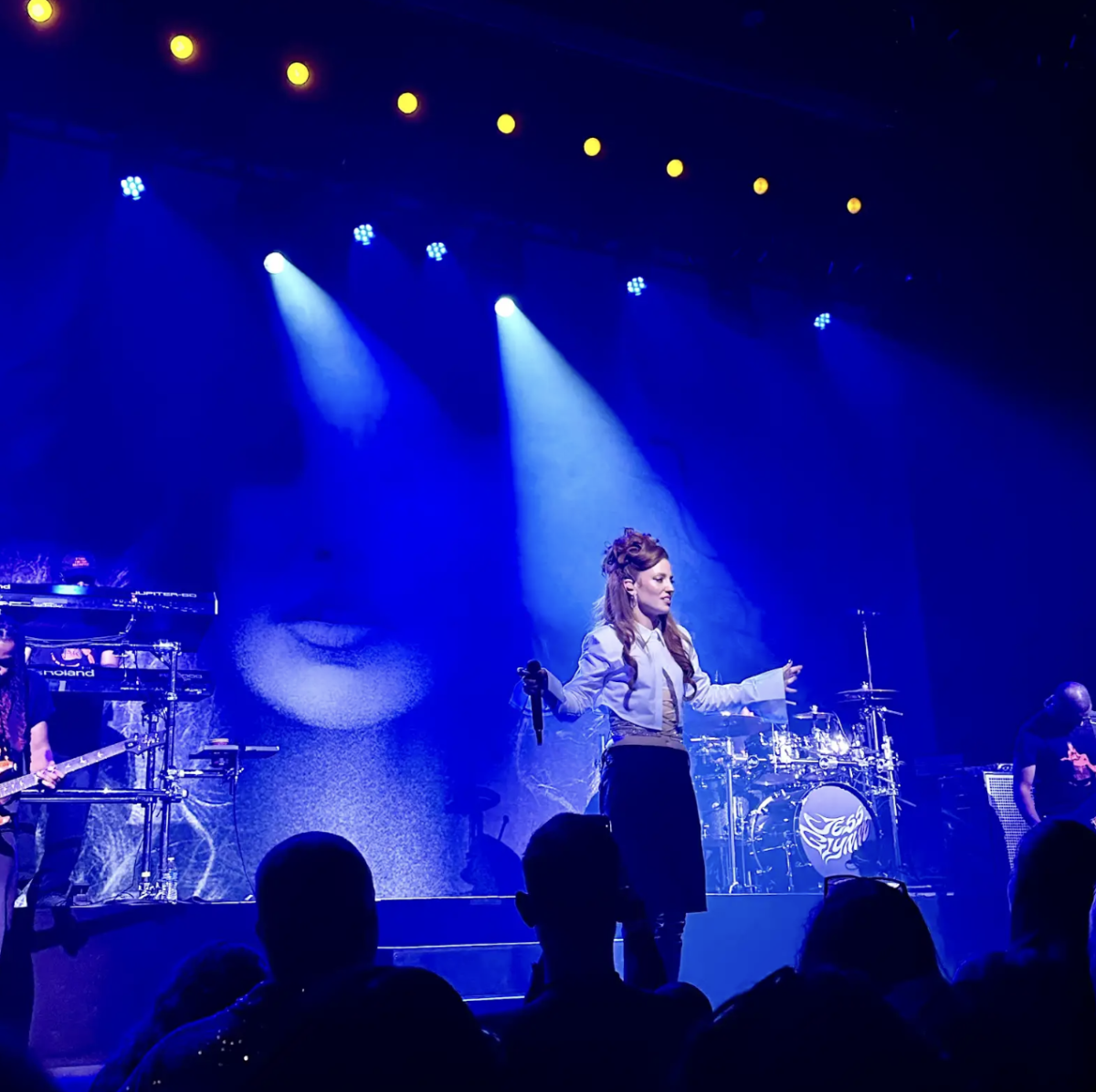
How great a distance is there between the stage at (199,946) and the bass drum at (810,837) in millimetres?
2018

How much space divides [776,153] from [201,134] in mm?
3811

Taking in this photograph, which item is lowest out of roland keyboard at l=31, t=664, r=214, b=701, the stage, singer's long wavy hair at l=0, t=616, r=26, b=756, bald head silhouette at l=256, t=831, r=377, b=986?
the stage

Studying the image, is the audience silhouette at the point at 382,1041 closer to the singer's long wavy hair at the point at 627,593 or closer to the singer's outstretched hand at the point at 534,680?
the singer's outstretched hand at the point at 534,680

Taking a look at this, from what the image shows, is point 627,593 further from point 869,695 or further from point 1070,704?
point 869,695

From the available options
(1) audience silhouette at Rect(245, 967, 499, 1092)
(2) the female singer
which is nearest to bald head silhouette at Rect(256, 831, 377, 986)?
(1) audience silhouette at Rect(245, 967, 499, 1092)

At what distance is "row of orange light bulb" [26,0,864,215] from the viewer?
6.58m

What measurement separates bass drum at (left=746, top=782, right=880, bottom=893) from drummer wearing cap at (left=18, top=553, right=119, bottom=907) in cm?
472

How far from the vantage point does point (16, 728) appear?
6.21 metres

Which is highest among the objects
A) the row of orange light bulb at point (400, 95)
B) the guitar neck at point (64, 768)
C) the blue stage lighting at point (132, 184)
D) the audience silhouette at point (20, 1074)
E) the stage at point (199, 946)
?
the blue stage lighting at point (132, 184)

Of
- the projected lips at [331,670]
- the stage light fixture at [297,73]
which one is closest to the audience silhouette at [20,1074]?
the stage light fixture at [297,73]

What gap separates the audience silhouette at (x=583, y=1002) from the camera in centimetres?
185

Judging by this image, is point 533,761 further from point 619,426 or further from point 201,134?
point 201,134

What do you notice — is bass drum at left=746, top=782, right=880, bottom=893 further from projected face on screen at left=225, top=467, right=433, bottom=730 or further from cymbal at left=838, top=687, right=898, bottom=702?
projected face on screen at left=225, top=467, right=433, bottom=730

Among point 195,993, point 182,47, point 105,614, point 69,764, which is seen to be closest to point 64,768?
point 69,764
